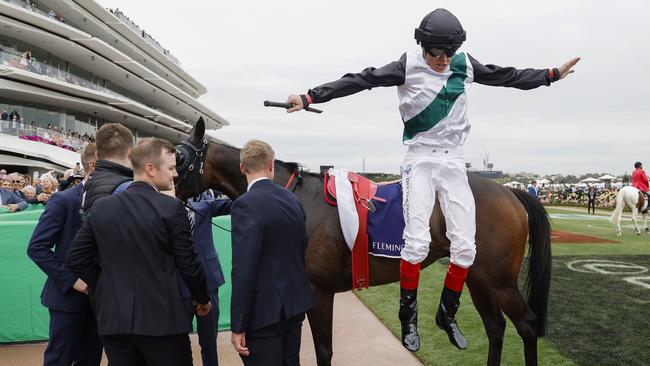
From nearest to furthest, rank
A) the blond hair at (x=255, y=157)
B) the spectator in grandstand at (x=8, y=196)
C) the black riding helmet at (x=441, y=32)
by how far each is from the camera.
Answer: the blond hair at (x=255, y=157), the black riding helmet at (x=441, y=32), the spectator in grandstand at (x=8, y=196)

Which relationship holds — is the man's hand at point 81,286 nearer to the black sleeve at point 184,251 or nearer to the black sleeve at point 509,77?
the black sleeve at point 184,251

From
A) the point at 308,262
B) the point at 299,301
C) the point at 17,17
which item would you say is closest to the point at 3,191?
the point at 308,262

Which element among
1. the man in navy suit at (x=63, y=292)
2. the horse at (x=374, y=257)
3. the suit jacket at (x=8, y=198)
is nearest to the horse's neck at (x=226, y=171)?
the horse at (x=374, y=257)

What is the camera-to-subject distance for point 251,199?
2.33 meters

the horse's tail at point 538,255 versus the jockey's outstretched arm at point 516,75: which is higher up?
the jockey's outstretched arm at point 516,75

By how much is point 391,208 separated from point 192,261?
4.91 ft

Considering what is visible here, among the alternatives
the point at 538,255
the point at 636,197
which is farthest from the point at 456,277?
the point at 636,197

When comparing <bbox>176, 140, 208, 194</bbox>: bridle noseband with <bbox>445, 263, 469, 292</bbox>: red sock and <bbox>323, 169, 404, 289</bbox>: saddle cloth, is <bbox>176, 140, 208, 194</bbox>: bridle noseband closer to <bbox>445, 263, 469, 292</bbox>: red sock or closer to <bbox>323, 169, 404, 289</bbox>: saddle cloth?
<bbox>323, 169, 404, 289</bbox>: saddle cloth

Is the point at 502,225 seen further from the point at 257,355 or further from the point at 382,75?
the point at 257,355

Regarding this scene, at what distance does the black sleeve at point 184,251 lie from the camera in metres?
2.26

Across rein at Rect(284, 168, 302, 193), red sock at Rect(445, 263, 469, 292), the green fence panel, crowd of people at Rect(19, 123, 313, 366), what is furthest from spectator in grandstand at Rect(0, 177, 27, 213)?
red sock at Rect(445, 263, 469, 292)

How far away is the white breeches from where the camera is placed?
297 centimetres

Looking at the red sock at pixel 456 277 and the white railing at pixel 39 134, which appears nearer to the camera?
the red sock at pixel 456 277

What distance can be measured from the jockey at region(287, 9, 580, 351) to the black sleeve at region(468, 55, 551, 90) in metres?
0.07
